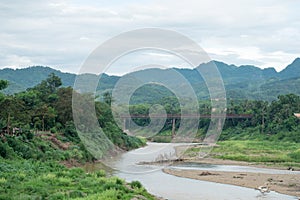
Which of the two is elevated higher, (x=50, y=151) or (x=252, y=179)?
(x=50, y=151)

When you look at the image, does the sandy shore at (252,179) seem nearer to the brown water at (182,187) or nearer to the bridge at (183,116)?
the brown water at (182,187)

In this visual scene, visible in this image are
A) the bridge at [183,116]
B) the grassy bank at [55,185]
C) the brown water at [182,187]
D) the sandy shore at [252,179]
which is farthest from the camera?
the bridge at [183,116]

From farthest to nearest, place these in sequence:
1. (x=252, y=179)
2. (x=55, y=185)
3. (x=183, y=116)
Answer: (x=183, y=116)
(x=252, y=179)
(x=55, y=185)

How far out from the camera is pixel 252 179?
3691 cm

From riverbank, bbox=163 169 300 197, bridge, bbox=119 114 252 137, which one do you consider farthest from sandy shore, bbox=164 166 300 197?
bridge, bbox=119 114 252 137

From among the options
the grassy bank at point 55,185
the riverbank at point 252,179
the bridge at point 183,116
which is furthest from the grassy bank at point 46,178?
the bridge at point 183,116

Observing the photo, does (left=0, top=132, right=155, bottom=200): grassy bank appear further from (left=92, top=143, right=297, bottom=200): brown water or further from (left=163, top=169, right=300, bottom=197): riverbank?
(left=163, top=169, right=300, bottom=197): riverbank

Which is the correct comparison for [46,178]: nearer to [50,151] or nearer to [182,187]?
[182,187]

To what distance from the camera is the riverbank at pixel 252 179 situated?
108 feet

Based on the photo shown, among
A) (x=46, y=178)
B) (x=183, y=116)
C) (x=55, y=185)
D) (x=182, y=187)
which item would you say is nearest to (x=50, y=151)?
(x=182, y=187)

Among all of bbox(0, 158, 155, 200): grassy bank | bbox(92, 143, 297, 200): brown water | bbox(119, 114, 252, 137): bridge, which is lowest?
bbox(92, 143, 297, 200): brown water

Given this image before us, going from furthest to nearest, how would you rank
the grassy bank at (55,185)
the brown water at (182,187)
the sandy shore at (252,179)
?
the sandy shore at (252,179) → the brown water at (182,187) → the grassy bank at (55,185)

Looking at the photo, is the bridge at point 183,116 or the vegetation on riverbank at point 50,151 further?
the bridge at point 183,116

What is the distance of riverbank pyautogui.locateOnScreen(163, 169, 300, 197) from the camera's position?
33047mm
